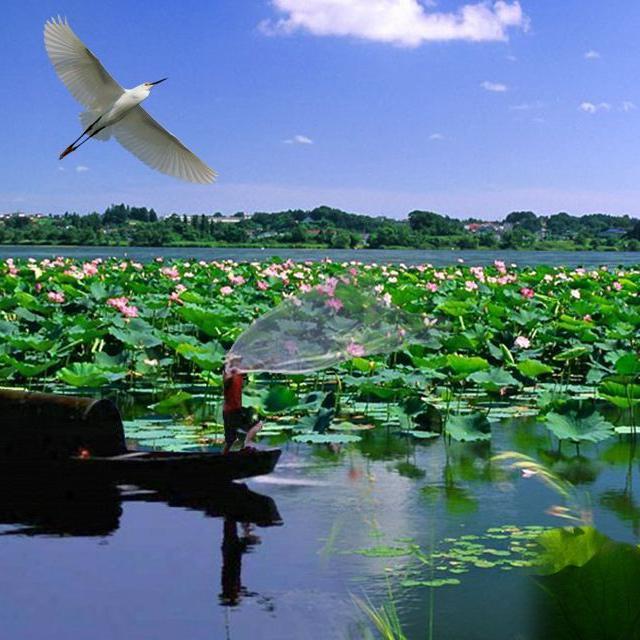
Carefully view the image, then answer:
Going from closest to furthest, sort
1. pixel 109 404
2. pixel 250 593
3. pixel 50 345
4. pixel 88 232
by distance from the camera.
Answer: pixel 250 593 < pixel 109 404 < pixel 50 345 < pixel 88 232

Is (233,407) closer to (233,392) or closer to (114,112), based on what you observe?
(233,392)

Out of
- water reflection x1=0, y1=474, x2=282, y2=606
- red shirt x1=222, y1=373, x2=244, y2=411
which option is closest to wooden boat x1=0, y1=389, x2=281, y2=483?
water reflection x1=0, y1=474, x2=282, y2=606

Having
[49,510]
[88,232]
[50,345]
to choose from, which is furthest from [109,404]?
[88,232]

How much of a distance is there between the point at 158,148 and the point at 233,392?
192 inches

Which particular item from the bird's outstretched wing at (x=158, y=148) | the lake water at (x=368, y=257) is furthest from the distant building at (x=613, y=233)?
the bird's outstretched wing at (x=158, y=148)

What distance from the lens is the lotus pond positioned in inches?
120

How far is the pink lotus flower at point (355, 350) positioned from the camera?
4.58 metres

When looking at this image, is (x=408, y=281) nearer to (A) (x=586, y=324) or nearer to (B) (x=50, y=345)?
(A) (x=586, y=324)

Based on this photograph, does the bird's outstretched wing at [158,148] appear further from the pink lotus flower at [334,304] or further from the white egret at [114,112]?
the pink lotus flower at [334,304]

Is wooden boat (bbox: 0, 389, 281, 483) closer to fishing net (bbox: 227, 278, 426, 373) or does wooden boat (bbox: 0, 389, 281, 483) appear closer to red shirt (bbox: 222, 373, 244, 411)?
red shirt (bbox: 222, 373, 244, 411)

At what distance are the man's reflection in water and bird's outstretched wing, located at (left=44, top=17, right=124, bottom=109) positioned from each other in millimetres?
5112

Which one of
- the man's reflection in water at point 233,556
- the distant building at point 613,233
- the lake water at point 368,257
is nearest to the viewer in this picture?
the man's reflection in water at point 233,556

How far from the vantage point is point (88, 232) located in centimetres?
7362

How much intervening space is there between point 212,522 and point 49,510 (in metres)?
0.69
